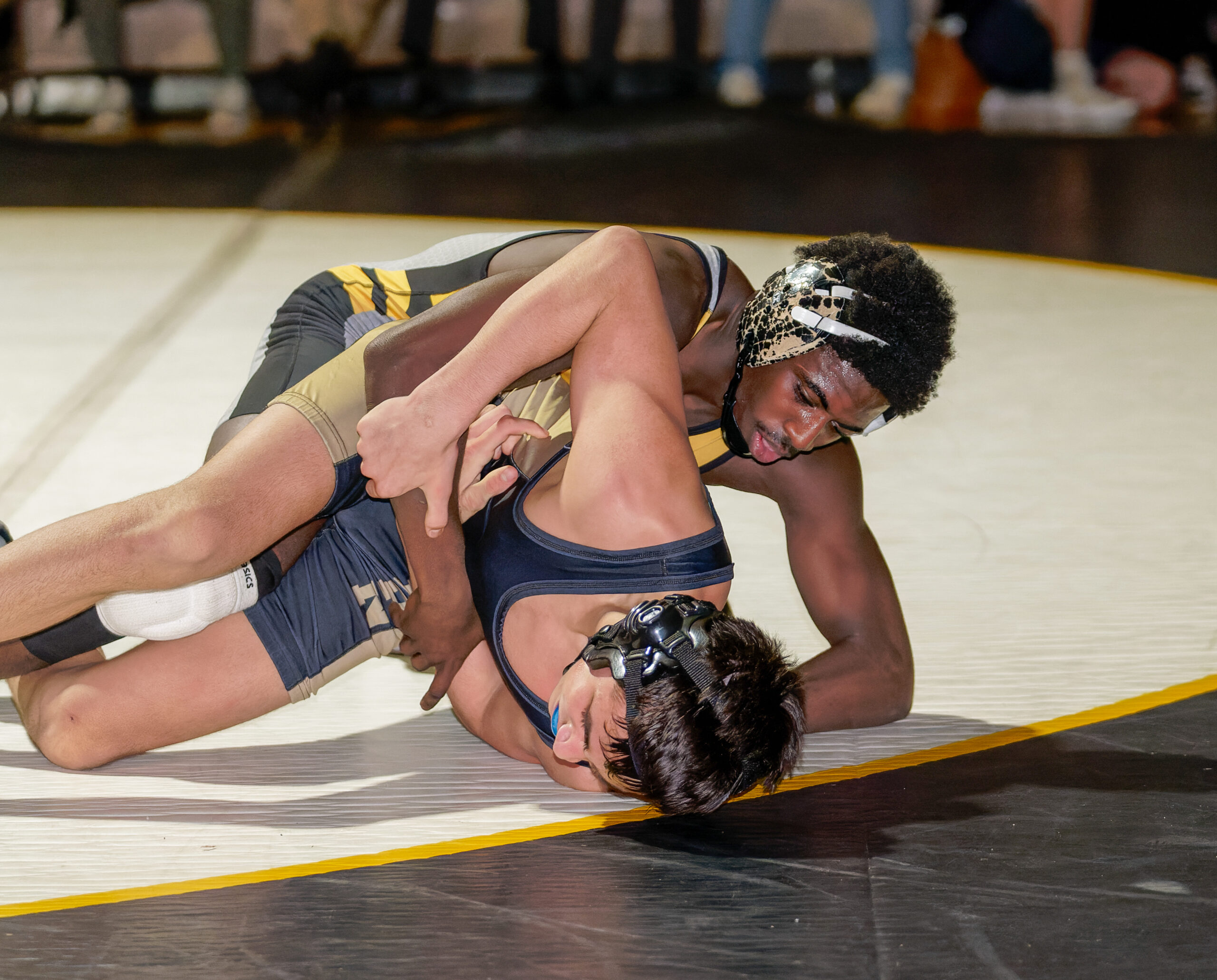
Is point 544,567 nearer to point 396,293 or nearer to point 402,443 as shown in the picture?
point 402,443

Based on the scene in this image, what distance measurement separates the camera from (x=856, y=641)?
2127 mm

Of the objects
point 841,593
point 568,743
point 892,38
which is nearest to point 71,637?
point 568,743

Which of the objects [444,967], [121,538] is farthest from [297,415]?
[444,967]

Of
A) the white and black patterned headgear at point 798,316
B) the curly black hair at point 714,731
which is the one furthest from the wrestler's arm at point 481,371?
the curly black hair at point 714,731

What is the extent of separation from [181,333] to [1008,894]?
3.35m

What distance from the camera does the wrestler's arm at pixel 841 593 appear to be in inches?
81.6

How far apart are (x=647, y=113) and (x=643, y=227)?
3604 millimetres

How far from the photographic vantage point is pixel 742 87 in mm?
9320

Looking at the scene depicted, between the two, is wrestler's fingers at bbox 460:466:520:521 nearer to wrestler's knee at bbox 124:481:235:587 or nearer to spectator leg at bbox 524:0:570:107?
wrestler's knee at bbox 124:481:235:587

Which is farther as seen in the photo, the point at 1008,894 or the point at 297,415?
the point at 297,415

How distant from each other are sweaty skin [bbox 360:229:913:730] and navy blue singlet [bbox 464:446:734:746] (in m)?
0.05

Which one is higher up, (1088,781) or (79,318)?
(1088,781)

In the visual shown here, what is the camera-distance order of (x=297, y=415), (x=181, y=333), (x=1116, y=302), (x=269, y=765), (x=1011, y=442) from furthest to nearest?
(x=1116, y=302) → (x=181, y=333) → (x=1011, y=442) → (x=269, y=765) → (x=297, y=415)

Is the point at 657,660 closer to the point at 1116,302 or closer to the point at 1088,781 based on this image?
the point at 1088,781
